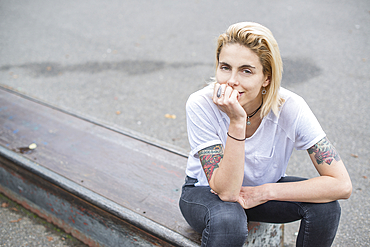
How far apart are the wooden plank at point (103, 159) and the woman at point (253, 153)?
359mm

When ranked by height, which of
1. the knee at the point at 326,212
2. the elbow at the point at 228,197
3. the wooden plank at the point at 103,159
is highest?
the knee at the point at 326,212

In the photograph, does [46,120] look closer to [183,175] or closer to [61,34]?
[183,175]

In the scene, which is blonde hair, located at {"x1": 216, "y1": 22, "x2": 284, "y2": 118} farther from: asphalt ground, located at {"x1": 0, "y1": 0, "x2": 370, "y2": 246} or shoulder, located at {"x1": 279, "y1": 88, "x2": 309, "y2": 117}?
asphalt ground, located at {"x1": 0, "y1": 0, "x2": 370, "y2": 246}

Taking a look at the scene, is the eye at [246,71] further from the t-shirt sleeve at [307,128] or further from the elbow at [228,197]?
the elbow at [228,197]

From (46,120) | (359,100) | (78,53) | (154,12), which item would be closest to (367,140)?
(359,100)

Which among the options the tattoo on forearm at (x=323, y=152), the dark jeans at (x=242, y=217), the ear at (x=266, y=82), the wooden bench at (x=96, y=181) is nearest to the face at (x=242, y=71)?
the ear at (x=266, y=82)

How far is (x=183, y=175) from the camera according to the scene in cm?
248

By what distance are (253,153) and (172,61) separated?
3.98 meters

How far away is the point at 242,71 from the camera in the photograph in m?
1.70

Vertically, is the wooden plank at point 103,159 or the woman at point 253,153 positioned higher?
the woman at point 253,153

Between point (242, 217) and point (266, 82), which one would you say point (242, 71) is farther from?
point (242, 217)

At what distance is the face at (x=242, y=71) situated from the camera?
167 centimetres

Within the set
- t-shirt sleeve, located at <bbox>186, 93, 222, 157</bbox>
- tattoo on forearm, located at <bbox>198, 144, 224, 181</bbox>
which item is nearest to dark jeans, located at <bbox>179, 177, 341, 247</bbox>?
tattoo on forearm, located at <bbox>198, 144, 224, 181</bbox>

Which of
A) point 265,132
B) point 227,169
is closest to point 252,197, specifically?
point 227,169
